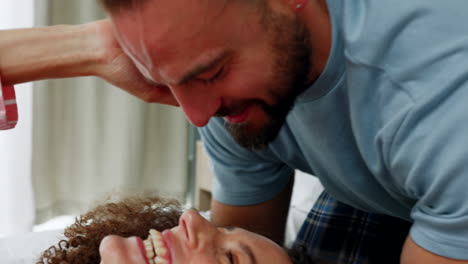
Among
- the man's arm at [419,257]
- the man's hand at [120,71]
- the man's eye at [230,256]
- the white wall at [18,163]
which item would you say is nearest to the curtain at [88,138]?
the white wall at [18,163]

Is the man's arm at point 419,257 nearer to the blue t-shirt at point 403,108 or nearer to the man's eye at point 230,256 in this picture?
the blue t-shirt at point 403,108

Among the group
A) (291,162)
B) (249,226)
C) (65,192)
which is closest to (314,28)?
(291,162)

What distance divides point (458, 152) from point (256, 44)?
39 centimetres

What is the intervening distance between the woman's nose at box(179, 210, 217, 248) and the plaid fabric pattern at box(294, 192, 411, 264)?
0.52 m

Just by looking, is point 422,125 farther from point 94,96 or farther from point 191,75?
point 94,96

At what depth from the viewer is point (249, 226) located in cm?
165

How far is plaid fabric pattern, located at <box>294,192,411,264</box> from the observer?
5.41ft

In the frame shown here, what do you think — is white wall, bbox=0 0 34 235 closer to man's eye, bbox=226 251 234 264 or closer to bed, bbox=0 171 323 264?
bed, bbox=0 171 323 264

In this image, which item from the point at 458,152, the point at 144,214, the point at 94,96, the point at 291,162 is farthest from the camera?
the point at 94,96

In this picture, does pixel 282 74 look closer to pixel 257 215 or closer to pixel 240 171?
pixel 240 171

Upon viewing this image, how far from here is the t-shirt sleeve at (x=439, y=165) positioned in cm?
91

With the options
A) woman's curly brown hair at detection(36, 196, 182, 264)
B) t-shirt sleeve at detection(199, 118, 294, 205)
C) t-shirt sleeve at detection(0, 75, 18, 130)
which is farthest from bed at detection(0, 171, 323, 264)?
t-shirt sleeve at detection(0, 75, 18, 130)

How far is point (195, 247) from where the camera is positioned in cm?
112

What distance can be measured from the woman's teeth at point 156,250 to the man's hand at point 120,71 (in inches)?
12.6
